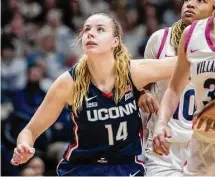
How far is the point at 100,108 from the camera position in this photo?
4648mm

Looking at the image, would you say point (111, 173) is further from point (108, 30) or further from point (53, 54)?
point (53, 54)

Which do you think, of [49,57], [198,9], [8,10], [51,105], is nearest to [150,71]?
[198,9]

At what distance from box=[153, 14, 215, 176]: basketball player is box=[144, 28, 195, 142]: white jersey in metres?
0.88

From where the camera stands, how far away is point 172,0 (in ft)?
34.9

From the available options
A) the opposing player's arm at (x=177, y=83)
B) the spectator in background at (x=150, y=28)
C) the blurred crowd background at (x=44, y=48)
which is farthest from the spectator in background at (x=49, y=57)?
the opposing player's arm at (x=177, y=83)

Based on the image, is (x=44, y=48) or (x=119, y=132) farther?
(x=44, y=48)

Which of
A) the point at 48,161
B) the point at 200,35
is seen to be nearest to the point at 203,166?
the point at 200,35

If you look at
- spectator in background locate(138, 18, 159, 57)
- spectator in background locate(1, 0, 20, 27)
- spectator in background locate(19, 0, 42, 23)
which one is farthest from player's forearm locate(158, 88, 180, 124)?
spectator in background locate(19, 0, 42, 23)

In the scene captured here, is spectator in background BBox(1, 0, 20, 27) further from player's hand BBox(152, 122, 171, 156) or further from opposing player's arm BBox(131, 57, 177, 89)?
player's hand BBox(152, 122, 171, 156)

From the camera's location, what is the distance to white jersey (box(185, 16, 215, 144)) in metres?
3.91

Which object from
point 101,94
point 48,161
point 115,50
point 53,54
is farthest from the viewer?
point 53,54

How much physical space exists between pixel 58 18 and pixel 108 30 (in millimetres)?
5259

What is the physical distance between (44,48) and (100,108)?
4936mm

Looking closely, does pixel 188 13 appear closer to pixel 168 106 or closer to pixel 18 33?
pixel 168 106
